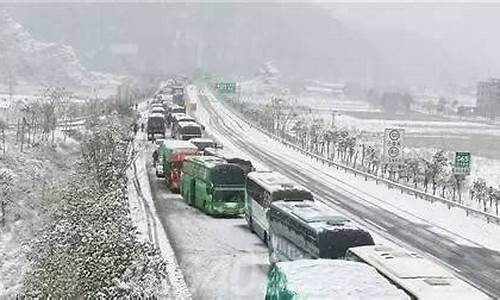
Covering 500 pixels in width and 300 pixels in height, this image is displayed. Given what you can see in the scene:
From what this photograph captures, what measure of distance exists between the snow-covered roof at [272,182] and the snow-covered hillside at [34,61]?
14355 cm

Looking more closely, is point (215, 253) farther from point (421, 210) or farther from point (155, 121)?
point (155, 121)

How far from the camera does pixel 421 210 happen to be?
40469 mm

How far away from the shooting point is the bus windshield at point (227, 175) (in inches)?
1366

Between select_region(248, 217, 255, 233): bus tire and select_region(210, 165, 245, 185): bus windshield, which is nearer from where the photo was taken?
select_region(248, 217, 255, 233): bus tire

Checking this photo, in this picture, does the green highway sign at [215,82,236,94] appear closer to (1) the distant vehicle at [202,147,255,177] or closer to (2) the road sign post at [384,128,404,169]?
(2) the road sign post at [384,128,404,169]

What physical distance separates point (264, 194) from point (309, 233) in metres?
8.27

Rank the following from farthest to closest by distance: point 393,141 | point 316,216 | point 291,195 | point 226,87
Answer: point 226,87
point 393,141
point 291,195
point 316,216

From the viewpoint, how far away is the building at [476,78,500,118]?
169400mm

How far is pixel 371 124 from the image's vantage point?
125312 mm

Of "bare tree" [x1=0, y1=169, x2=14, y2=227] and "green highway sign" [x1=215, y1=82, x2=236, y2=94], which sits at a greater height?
"green highway sign" [x1=215, y1=82, x2=236, y2=94]

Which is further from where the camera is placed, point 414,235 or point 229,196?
point 229,196

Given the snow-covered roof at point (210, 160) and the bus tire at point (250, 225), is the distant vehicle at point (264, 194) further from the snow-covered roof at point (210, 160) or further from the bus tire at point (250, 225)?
the snow-covered roof at point (210, 160)

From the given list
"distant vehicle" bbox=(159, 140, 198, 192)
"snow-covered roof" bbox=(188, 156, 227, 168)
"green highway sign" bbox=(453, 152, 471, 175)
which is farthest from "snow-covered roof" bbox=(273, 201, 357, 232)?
"distant vehicle" bbox=(159, 140, 198, 192)

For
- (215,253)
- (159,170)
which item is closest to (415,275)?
(215,253)
